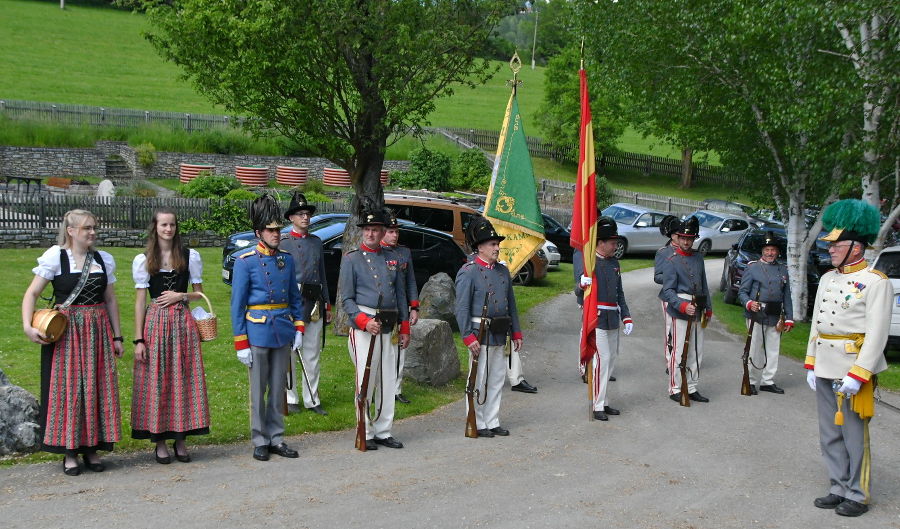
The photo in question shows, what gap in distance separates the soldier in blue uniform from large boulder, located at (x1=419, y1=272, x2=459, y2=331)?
241 inches

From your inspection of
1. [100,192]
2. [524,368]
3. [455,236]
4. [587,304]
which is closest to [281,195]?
[100,192]

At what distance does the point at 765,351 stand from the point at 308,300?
593cm

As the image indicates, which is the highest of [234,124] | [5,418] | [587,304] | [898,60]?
[898,60]

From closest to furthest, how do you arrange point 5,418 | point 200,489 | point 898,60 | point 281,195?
point 200,489
point 5,418
point 898,60
point 281,195

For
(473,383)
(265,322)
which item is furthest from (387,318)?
(265,322)

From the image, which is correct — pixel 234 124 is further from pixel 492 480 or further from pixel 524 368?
pixel 492 480

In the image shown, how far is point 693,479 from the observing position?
766 cm

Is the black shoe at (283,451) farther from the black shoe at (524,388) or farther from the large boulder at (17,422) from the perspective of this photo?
the black shoe at (524,388)

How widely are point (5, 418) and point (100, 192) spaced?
2259 centimetres

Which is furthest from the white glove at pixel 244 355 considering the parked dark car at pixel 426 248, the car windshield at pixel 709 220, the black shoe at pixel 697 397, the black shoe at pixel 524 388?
the car windshield at pixel 709 220

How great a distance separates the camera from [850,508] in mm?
6977

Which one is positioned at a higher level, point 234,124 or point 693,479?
point 234,124

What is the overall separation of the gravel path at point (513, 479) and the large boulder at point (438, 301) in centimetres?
359

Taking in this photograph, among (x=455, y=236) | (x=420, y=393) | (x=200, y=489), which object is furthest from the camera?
(x=455, y=236)
